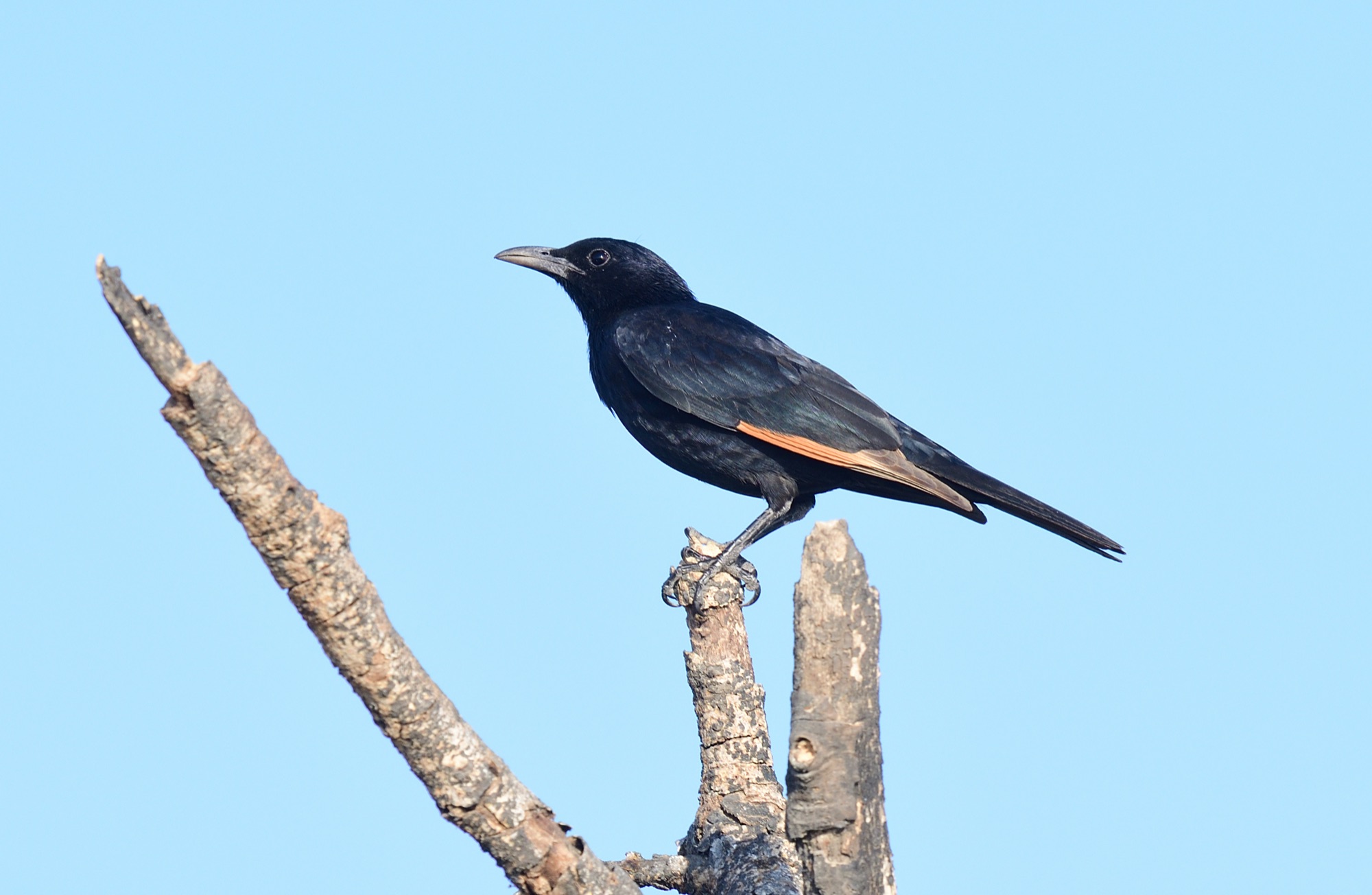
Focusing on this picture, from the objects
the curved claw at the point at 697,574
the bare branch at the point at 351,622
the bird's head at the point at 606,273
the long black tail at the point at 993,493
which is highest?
the bird's head at the point at 606,273

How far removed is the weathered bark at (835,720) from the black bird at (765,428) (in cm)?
270

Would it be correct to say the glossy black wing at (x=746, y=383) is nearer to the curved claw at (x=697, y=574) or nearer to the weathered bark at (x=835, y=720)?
the curved claw at (x=697, y=574)

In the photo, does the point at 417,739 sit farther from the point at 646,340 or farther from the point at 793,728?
the point at 646,340

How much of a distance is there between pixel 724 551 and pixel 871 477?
911 millimetres

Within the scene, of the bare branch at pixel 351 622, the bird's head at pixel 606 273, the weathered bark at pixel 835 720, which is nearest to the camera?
the bare branch at pixel 351 622

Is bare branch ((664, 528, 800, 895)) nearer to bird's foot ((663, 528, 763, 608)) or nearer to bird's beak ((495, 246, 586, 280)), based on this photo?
bird's foot ((663, 528, 763, 608))

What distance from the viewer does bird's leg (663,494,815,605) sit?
6391 millimetres

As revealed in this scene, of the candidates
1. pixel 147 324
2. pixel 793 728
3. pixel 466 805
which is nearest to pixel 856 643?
pixel 793 728

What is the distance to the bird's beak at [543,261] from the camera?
848 centimetres

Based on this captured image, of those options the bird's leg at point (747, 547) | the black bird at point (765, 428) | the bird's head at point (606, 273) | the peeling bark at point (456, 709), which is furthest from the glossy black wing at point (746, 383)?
the peeling bark at point (456, 709)

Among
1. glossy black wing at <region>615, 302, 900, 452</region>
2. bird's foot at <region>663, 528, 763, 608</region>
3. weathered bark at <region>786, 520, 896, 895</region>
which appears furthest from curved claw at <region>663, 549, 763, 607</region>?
weathered bark at <region>786, 520, 896, 895</region>

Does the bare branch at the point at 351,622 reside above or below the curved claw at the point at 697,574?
below

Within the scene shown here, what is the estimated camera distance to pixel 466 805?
10.9ft

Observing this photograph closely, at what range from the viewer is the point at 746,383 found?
702 centimetres
